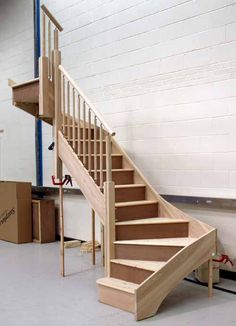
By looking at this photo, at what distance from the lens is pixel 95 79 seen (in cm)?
602

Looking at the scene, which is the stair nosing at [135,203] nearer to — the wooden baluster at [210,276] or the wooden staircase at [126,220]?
the wooden staircase at [126,220]

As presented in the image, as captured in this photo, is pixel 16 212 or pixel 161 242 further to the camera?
pixel 16 212

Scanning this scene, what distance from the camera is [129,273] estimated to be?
3.70 metres

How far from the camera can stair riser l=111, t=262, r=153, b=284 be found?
359cm

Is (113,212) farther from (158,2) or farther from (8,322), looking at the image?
(158,2)

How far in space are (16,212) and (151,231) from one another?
3.04 m

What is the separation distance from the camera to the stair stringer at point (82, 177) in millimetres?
4059

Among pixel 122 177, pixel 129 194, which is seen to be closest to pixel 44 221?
pixel 122 177

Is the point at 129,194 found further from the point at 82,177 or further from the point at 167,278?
the point at 167,278

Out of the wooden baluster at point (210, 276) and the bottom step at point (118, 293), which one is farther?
the wooden baluster at point (210, 276)

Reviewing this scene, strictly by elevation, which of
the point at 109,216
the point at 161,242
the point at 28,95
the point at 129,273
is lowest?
the point at 129,273

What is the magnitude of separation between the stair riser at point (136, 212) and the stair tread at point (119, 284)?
29.0 inches

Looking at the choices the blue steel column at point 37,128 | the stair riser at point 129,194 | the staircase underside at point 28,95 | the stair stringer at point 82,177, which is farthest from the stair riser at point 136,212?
the blue steel column at point 37,128

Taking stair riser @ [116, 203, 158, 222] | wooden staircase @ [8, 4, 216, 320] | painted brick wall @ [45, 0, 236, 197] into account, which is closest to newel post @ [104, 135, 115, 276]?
wooden staircase @ [8, 4, 216, 320]
